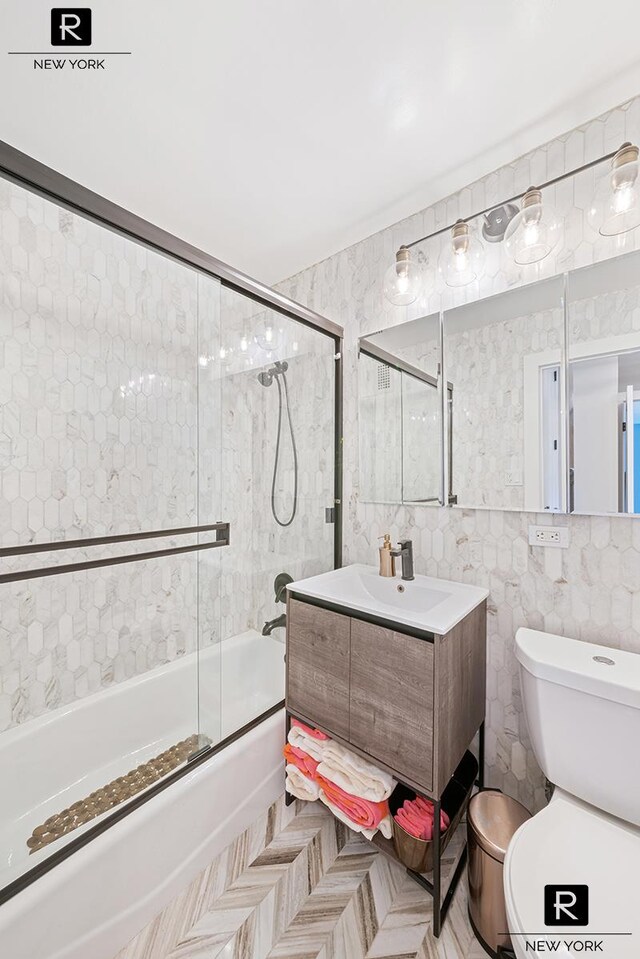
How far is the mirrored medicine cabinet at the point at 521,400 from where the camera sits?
123cm

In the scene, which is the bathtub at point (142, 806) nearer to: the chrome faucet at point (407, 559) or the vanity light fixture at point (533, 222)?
the chrome faucet at point (407, 559)

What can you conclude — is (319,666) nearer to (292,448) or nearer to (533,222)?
(292,448)

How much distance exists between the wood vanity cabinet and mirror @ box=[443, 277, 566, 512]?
0.44 meters

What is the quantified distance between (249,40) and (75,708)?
7.66 feet

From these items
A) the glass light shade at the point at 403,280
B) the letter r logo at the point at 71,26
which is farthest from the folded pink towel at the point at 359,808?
the letter r logo at the point at 71,26

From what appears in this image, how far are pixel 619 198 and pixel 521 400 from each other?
0.62m

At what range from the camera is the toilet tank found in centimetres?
97

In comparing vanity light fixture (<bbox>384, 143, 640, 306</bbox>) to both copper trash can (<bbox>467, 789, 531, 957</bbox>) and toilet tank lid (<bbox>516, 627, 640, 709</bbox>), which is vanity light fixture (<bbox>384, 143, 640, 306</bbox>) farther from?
copper trash can (<bbox>467, 789, 531, 957</bbox>)

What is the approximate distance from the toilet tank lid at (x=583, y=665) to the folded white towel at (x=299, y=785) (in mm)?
880

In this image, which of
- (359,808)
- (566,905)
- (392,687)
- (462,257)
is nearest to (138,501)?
(392,687)

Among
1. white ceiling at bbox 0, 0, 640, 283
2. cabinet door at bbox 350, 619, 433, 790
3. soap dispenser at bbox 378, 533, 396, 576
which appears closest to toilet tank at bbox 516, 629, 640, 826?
cabinet door at bbox 350, 619, 433, 790

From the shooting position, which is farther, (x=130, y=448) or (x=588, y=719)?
(x=130, y=448)

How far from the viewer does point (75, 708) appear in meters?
1.65

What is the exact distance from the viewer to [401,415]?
1.79 meters
